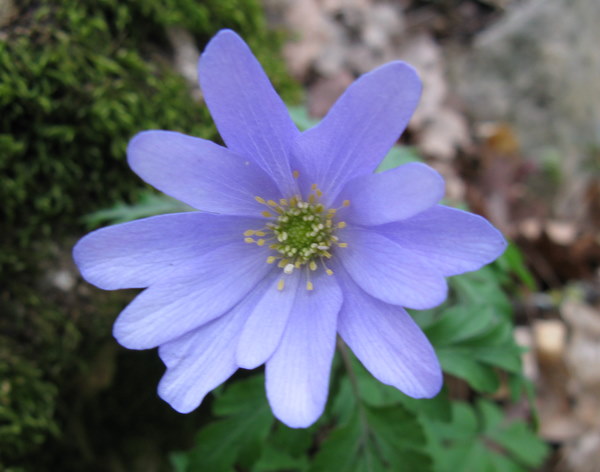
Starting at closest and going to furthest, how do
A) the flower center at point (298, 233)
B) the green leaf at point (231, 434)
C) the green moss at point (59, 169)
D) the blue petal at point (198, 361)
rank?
1. the blue petal at point (198, 361)
2. the flower center at point (298, 233)
3. the green leaf at point (231, 434)
4. the green moss at point (59, 169)

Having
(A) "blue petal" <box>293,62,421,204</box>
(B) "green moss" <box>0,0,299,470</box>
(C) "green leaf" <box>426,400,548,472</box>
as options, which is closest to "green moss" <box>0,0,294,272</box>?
(B) "green moss" <box>0,0,299,470</box>

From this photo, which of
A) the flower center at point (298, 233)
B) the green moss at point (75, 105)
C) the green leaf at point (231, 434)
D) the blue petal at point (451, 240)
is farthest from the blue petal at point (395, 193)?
the green moss at point (75, 105)

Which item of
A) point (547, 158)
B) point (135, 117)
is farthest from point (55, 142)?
point (547, 158)

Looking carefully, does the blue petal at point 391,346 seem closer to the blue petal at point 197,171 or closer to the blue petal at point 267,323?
the blue petal at point 267,323

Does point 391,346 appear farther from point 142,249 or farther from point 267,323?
point 142,249

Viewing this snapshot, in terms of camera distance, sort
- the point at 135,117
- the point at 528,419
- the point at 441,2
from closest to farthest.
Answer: the point at 135,117, the point at 528,419, the point at 441,2

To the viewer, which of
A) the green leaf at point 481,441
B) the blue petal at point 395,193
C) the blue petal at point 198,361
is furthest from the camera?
the green leaf at point 481,441

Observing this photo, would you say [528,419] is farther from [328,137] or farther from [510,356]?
[328,137]
